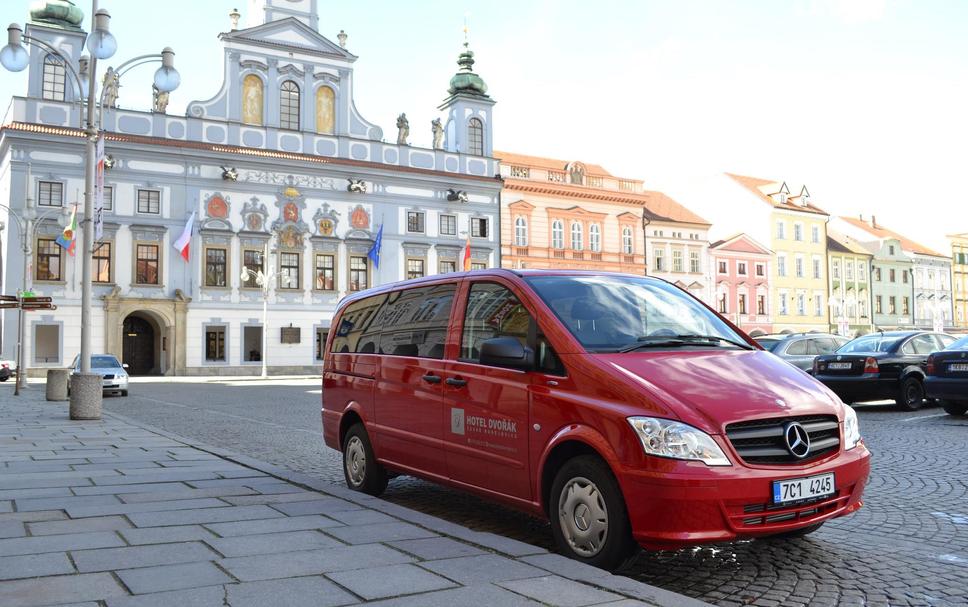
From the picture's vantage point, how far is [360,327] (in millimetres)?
7680

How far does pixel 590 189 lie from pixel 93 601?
5129 centimetres

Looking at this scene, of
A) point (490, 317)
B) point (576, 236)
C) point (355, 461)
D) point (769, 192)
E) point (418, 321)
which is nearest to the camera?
point (490, 317)

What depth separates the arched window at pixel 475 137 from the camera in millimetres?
50312

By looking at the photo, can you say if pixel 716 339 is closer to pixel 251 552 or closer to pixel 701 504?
pixel 701 504

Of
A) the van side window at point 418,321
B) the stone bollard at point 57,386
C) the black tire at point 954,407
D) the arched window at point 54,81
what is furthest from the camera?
the arched window at point 54,81

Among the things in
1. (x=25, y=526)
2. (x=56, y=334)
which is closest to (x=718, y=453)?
(x=25, y=526)

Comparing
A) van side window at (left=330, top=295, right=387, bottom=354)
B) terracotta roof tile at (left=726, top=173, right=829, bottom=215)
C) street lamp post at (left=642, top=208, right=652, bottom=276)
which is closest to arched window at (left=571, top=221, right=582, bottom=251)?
street lamp post at (left=642, top=208, right=652, bottom=276)

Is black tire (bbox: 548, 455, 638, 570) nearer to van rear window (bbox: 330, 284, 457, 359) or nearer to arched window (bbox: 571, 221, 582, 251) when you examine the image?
van rear window (bbox: 330, 284, 457, 359)

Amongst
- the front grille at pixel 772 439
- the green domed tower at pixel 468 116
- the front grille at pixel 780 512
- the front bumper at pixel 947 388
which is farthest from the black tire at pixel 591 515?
the green domed tower at pixel 468 116

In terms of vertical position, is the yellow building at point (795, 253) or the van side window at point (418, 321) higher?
the yellow building at point (795, 253)

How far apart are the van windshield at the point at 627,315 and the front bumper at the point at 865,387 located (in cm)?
1093

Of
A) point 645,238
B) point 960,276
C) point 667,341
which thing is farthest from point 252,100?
point 960,276

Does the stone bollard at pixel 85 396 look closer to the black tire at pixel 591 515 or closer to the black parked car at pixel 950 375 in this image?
the black tire at pixel 591 515

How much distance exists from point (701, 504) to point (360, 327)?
4.17 meters
